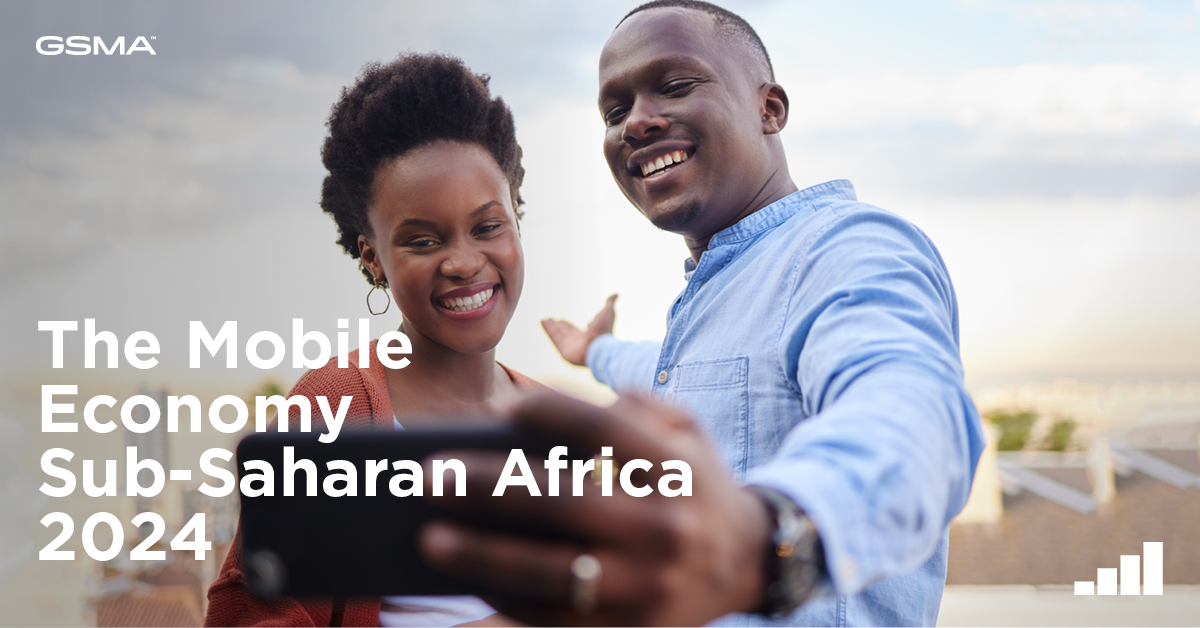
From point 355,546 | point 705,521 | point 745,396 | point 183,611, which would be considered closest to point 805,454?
point 705,521

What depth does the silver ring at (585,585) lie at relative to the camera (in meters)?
0.62

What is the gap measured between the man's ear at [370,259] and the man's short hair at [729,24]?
0.92 meters

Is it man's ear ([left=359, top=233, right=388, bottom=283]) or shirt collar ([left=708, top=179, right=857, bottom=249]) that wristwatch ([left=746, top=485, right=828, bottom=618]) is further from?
man's ear ([left=359, top=233, right=388, bottom=283])

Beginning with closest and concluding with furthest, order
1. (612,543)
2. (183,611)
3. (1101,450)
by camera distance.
Result: (612,543) → (183,611) → (1101,450)

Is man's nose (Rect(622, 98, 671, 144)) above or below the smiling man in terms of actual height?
above

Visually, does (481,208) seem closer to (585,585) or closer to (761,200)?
(761,200)

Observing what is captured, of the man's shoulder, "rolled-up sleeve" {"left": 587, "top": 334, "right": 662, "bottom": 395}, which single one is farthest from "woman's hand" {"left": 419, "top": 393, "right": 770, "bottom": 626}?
"rolled-up sleeve" {"left": 587, "top": 334, "right": 662, "bottom": 395}

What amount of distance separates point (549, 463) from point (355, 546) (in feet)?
0.79

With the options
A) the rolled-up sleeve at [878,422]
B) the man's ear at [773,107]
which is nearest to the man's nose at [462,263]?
the man's ear at [773,107]

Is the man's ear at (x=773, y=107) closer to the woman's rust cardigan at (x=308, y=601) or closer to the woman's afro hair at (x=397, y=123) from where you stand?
the woman's afro hair at (x=397, y=123)

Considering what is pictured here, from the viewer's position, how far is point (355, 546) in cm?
81

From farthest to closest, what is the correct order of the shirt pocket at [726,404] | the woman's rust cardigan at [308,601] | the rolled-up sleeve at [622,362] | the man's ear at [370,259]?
the rolled-up sleeve at [622,362] < the man's ear at [370,259] < the woman's rust cardigan at [308,601] < the shirt pocket at [726,404]

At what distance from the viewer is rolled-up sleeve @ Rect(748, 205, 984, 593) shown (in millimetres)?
795

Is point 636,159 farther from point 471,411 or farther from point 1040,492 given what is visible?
point 1040,492
